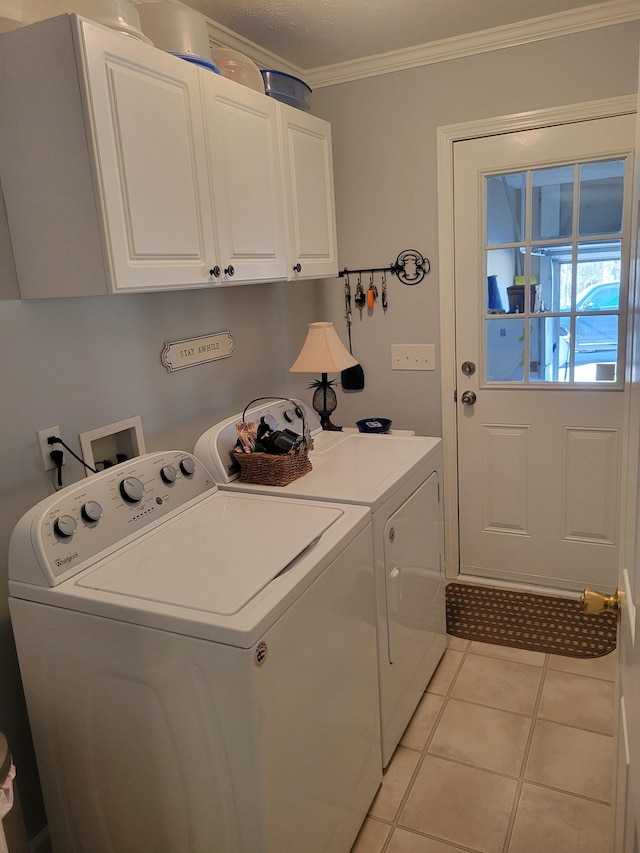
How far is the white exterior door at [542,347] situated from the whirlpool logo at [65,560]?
199 centimetres

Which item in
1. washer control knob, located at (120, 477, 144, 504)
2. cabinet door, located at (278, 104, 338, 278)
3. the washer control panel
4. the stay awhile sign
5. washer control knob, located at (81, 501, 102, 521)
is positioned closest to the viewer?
the washer control panel

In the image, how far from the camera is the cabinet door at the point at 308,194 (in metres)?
2.28

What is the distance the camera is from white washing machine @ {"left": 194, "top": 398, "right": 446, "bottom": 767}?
6.28 feet

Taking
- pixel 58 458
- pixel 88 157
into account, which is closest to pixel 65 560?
pixel 58 458

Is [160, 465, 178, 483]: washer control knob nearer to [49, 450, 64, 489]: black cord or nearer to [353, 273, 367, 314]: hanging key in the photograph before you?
[49, 450, 64, 489]: black cord

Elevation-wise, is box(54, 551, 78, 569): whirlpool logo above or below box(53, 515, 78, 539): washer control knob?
below

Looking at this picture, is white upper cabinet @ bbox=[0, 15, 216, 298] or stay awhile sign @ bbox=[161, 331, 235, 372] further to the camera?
stay awhile sign @ bbox=[161, 331, 235, 372]

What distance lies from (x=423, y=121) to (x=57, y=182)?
1832 mm

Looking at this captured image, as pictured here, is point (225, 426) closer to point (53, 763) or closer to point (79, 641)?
point (79, 641)

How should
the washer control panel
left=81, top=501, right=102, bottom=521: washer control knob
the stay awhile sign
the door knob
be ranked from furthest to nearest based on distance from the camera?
the stay awhile sign, left=81, top=501, right=102, bottom=521: washer control knob, the washer control panel, the door knob

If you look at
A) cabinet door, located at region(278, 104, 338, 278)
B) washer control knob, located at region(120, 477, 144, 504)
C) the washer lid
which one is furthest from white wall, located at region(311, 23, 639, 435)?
washer control knob, located at region(120, 477, 144, 504)

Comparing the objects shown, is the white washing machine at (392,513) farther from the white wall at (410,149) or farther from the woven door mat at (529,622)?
the white wall at (410,149)

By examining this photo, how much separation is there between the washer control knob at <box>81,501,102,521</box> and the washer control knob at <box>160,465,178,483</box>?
25 cm

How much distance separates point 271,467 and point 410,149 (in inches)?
66.2
